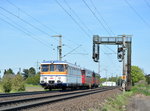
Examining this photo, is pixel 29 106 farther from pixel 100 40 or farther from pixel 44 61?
pixel 100 40

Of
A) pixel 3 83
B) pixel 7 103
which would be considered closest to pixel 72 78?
pixel 3 83

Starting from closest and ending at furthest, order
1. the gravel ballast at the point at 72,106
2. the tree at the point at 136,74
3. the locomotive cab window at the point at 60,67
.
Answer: the gravel ballast at the point at 72,106
the locomotive cab window at the point at 60,67
the tree at the point at 136,74

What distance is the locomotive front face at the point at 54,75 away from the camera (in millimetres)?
37000

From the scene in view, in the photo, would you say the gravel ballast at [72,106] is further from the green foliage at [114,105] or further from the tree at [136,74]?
the tree at [136,74]

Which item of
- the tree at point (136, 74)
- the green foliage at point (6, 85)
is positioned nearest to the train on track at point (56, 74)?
the green foliage at point (6, 85)

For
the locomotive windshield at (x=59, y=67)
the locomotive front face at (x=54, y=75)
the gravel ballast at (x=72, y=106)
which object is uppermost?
the locomotive windshield at (x=59, y=67)

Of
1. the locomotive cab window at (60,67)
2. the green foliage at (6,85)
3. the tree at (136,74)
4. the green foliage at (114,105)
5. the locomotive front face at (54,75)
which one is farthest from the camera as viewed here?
the tree at (136,74)

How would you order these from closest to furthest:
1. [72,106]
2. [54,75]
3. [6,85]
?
[72,106], [54,75], [6,85]

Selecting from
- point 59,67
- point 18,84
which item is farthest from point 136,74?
point 59,67

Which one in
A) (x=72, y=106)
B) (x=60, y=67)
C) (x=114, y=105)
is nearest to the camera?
(x=72, y=106)

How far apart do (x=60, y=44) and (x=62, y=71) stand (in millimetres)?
16653

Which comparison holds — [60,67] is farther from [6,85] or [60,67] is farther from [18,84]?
[18,84]

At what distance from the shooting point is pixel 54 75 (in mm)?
→ 37375

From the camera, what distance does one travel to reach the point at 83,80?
157 feet
